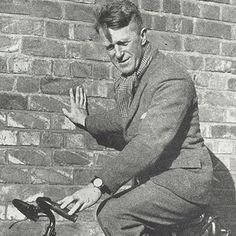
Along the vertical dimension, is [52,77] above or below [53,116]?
above

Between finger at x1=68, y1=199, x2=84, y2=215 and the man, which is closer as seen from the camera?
finger at x1=68, y1=199, x2=84, y2=215

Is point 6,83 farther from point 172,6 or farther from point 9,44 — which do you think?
point 172,6

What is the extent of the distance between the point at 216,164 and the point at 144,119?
5.24ft

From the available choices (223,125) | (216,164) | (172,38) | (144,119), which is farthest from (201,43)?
(144,119)

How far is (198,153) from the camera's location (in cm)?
332

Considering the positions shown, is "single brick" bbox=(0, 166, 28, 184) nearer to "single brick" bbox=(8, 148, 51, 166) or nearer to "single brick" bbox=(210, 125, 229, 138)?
"single brick" bbox=(8, 148, 51, 166)

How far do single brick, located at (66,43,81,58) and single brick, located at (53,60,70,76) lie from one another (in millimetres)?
63

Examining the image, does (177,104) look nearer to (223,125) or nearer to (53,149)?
(53,149)

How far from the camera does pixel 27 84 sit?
151 inches

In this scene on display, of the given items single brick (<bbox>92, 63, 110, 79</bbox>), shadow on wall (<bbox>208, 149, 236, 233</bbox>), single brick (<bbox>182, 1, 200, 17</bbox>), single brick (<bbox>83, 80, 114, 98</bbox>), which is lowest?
shadow on wall (<bbox>208, 149, 236, 233</bbox>)

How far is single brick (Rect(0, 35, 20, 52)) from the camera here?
374 centimetres

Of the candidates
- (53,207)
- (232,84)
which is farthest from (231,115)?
(53,207)

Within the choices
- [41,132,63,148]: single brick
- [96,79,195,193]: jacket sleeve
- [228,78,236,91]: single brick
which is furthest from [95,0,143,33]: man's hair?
[228,78,236,91]: single brick

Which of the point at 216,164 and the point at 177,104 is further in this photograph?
the point at 216,164
